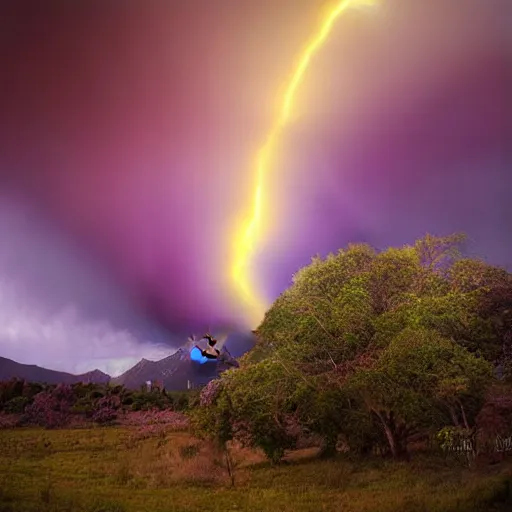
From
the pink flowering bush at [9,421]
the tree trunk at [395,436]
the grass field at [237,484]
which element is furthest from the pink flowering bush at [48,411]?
Answer: the tree trunk at [395,436]

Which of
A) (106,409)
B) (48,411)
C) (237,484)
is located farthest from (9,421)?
(237,484)

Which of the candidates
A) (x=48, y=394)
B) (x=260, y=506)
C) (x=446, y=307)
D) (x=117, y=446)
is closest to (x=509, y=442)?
(x=446, y=307)

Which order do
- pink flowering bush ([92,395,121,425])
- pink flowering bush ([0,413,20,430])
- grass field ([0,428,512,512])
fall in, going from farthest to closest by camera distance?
pink flowering bush ([92,395,121,425]) < pink flowering bush ([0,413,20,430]) < grass field ([0,428,512,512])

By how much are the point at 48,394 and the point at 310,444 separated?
37.7 metres

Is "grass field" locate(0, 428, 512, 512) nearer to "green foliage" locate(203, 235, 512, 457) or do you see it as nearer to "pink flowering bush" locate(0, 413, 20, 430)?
"green foliage" locate(203, 235, 512, 457)

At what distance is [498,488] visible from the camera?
13461 millimetres

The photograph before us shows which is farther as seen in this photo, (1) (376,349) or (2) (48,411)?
(2) (48,411)

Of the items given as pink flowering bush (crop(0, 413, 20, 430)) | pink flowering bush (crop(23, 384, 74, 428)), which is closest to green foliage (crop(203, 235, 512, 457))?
pink flowering bush (crop(23, 384, 74, 428))

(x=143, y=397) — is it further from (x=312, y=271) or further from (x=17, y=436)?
(x=312, y=271)

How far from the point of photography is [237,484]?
803 inches

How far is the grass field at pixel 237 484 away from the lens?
47.0ft

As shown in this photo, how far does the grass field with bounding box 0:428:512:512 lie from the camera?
14328mm

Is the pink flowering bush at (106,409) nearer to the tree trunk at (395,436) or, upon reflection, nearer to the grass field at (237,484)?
the grass field at (237,484)

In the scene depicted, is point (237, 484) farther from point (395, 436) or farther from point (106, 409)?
point (106, 409)
